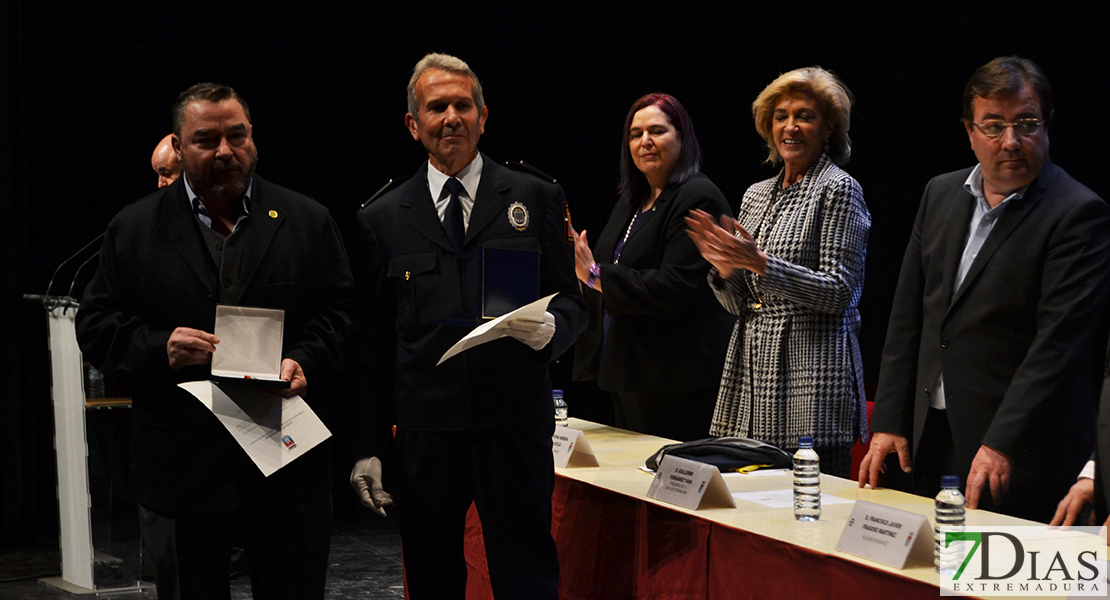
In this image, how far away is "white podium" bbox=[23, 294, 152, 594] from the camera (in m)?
3.74

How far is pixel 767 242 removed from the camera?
271cm

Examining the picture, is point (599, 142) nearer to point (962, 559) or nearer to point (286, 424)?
point (286, 424)

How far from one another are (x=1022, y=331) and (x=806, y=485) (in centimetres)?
55

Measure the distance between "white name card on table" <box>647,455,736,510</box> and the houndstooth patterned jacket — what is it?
0.51 metres

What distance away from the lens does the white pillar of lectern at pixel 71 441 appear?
3744 millimetres

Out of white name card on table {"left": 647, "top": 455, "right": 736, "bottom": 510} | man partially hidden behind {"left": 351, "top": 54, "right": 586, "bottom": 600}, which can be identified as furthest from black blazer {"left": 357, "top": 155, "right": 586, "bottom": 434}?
white name card on table {"left": 647, "top": 455, "right": 736, "bottom": 510}

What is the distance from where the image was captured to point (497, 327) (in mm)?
1831

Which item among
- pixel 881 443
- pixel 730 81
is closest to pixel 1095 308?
pixel 881 443

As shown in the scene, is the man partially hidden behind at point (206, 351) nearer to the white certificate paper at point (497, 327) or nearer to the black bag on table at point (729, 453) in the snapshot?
the white certificate paper at point (497, 327)

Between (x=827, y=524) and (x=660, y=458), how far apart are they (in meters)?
0.60

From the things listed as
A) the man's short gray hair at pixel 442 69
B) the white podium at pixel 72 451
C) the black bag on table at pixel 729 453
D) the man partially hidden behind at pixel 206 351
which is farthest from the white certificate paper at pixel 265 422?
the white podium at pixel 72 451

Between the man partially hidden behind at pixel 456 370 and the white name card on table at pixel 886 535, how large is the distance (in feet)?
2.09

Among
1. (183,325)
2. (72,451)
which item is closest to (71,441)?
(72,451)

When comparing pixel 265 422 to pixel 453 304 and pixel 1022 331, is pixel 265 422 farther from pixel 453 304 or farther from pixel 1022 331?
pixel 1022 331
